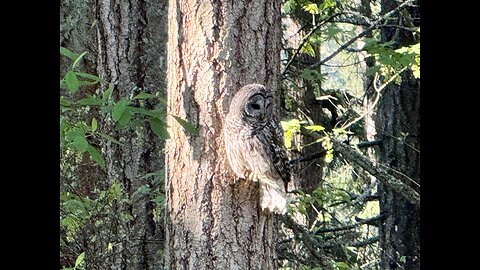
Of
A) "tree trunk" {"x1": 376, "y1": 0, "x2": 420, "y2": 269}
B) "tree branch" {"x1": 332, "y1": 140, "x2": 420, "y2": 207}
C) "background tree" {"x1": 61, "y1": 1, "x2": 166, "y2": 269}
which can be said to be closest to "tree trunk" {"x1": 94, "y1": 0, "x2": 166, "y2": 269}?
"background tree" {"x1": 61, "y1": 1, "x2": 166, "y2": 269}

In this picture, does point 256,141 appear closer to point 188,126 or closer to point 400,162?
point 188,126

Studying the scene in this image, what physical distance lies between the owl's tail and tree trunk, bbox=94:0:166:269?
1084 millimetres

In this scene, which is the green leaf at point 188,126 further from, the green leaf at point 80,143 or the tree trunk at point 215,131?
the green leaf at point 80,143

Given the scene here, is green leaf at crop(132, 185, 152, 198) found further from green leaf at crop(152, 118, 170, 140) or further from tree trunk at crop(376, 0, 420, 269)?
tree trunk at crop(376, 0, 420, 269)

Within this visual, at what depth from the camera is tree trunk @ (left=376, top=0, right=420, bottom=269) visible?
6.42m

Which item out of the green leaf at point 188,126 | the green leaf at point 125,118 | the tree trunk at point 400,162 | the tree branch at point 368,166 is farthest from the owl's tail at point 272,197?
the tree trunk at point 400,162

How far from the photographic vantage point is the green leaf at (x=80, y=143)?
2884 millimetres

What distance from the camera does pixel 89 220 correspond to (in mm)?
3799

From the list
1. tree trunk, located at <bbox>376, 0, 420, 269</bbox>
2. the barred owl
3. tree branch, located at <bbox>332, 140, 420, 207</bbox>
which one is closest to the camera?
the barred owl

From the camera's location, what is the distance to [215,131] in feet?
11.1
